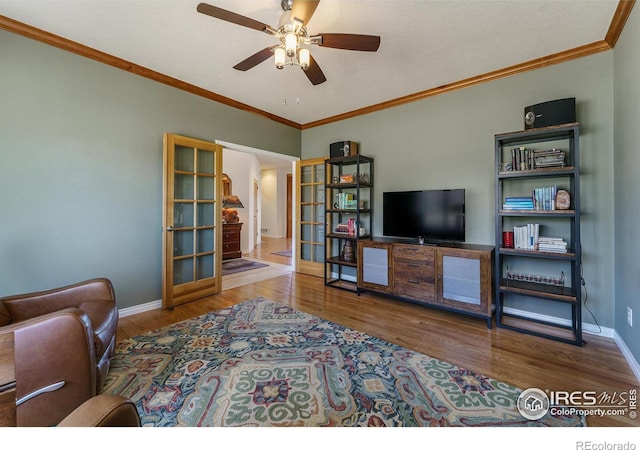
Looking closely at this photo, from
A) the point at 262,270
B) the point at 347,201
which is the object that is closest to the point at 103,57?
the point at 347,201

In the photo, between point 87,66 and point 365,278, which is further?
point 365,278

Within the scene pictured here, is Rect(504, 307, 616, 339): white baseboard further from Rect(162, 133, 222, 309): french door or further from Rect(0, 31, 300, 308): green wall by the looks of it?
Rect(0, 31, 300, 308): green wall

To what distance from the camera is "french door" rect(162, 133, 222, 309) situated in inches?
122

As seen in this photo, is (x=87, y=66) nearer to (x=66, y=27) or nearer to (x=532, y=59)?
(x=66, y=27)

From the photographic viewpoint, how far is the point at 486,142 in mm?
3078

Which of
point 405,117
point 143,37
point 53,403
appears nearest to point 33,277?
point 53,403

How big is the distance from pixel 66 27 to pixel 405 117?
361cm

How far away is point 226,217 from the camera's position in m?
6.48

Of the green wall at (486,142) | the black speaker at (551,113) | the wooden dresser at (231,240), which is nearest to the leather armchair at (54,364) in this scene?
the green wall at (486,142)

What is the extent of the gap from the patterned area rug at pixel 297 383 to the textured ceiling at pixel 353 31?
2.66 m

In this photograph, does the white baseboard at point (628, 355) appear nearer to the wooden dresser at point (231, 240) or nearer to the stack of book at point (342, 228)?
the stack of book at point (342, 228)

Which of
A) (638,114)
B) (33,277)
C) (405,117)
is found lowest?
(33,277)

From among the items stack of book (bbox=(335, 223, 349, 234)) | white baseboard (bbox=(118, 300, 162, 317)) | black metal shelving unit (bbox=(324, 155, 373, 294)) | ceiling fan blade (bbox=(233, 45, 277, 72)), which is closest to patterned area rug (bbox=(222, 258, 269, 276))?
white baseboard (bbox=(118, 300, 162, 317))
